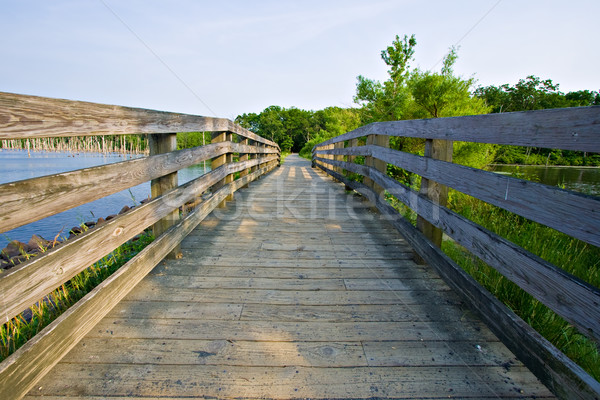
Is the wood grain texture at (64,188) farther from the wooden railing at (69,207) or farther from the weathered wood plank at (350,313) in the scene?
the weathered wood plank at (350,313)

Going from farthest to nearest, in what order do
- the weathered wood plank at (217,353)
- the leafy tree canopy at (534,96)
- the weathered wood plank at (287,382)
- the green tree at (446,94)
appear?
the leafy tree canopy at (534,96) < the green tree at (446,94) < the weathered wood plank at (217,353) < the weathered wood plank at (287,382)

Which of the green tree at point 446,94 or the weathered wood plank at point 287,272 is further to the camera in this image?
the green tree at point 446,94

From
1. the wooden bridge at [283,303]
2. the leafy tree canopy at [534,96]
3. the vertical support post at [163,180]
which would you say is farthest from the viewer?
the leafy tree canopy at [534,96]

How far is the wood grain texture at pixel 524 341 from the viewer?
119 centimetres

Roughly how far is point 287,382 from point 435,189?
1.81m

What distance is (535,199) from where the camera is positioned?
1419 millimetres

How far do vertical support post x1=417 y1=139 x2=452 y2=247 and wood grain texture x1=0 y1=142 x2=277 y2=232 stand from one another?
6.94ft

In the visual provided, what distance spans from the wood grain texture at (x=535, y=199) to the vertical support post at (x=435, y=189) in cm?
15

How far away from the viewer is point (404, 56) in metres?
14.5

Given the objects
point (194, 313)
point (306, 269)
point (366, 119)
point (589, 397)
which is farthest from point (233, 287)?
point (366, 119)

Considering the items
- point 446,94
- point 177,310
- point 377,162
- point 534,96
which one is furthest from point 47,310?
point 534,96

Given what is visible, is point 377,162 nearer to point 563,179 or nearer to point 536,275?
point 536,275

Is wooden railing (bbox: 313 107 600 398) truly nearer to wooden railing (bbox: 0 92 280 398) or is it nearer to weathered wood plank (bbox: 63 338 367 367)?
weathered wood plank (bbox: 63 338 367 367)

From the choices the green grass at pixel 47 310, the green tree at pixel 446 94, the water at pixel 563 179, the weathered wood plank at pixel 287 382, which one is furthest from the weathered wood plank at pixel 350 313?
the green tree at pixel 446 94
